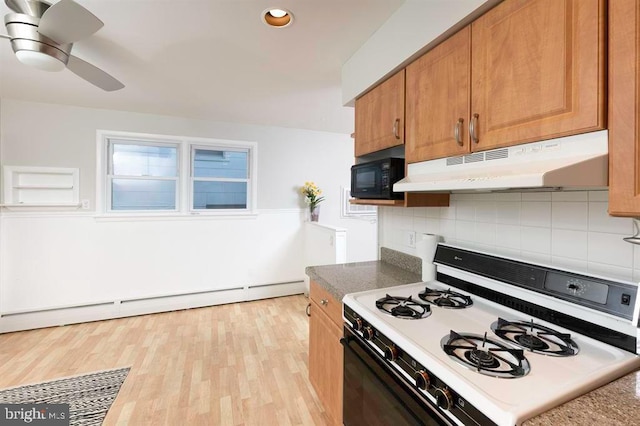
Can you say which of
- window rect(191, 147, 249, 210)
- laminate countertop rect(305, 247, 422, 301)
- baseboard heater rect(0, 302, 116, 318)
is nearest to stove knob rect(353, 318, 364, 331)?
laminate countertop rect(305, 247, 422, 301)

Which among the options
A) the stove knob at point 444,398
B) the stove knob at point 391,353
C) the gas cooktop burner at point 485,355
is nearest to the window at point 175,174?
the stove knob at point 391,353

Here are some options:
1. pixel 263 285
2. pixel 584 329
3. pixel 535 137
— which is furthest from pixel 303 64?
pixel 263 285

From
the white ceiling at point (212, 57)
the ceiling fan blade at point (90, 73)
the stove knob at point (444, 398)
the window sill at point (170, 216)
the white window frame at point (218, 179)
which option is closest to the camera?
the stove knob at point (444, 398)

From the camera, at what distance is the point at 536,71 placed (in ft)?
3.10

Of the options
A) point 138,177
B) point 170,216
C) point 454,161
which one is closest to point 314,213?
point 170,216

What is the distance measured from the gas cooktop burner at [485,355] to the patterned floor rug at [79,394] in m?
2.16

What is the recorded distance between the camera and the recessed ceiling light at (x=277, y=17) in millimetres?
1589

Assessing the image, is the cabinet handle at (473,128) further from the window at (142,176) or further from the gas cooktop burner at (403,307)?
the window at (142,176)

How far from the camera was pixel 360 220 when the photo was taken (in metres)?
4.47

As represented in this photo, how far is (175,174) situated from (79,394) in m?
2.40

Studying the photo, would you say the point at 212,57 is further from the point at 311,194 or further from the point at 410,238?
the point at 311,194

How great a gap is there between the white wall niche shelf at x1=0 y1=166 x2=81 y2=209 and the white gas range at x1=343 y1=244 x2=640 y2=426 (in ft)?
11.1

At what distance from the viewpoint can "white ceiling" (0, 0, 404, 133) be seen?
1581 millimetres

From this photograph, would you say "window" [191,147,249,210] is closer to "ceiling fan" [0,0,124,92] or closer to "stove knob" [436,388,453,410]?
"ceiling fan" [0,0,124,92]
